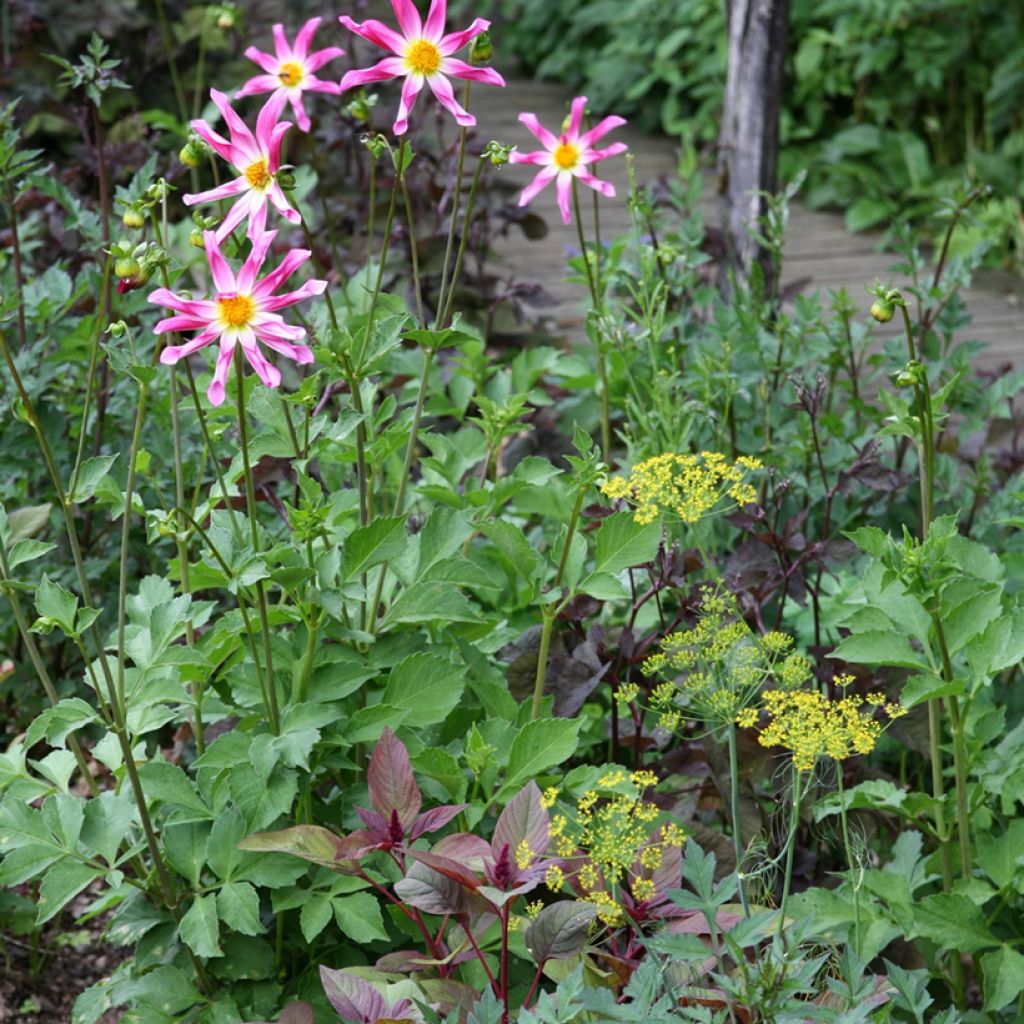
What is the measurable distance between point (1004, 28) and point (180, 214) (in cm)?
385

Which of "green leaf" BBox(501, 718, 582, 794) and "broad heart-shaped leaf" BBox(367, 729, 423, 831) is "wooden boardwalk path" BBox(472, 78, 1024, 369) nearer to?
"green leaf" BBox(501, 718, 582, 794)

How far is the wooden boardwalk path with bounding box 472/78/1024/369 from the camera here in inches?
179

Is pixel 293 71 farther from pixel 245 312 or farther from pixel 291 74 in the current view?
pixel 245 312

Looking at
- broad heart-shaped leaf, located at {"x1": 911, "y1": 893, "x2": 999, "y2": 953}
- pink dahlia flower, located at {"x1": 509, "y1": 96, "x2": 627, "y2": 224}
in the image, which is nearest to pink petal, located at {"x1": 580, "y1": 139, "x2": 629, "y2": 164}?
pink dahlia flower, located at {"x1": 509, "y1": 96, "x2": 627, "y2": 224}

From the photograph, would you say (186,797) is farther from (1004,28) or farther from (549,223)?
(1004,28)

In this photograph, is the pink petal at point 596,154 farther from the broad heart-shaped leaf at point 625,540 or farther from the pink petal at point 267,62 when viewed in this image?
the broad heart-shaped leaf at point 625,540

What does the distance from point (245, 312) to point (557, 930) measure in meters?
0.69

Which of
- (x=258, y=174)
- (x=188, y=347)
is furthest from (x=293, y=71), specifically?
(x=188, y=347)

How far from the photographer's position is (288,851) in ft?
4.76

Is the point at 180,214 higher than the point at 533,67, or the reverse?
the point at 533,67

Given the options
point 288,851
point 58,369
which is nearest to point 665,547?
point 288,851

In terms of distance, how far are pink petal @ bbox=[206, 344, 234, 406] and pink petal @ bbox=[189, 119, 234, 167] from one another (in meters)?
0.25

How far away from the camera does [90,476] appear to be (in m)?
1.47

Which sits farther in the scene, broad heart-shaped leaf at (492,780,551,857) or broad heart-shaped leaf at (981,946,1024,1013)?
broad heart-shaped leaf at (981,946,1024,1013)
